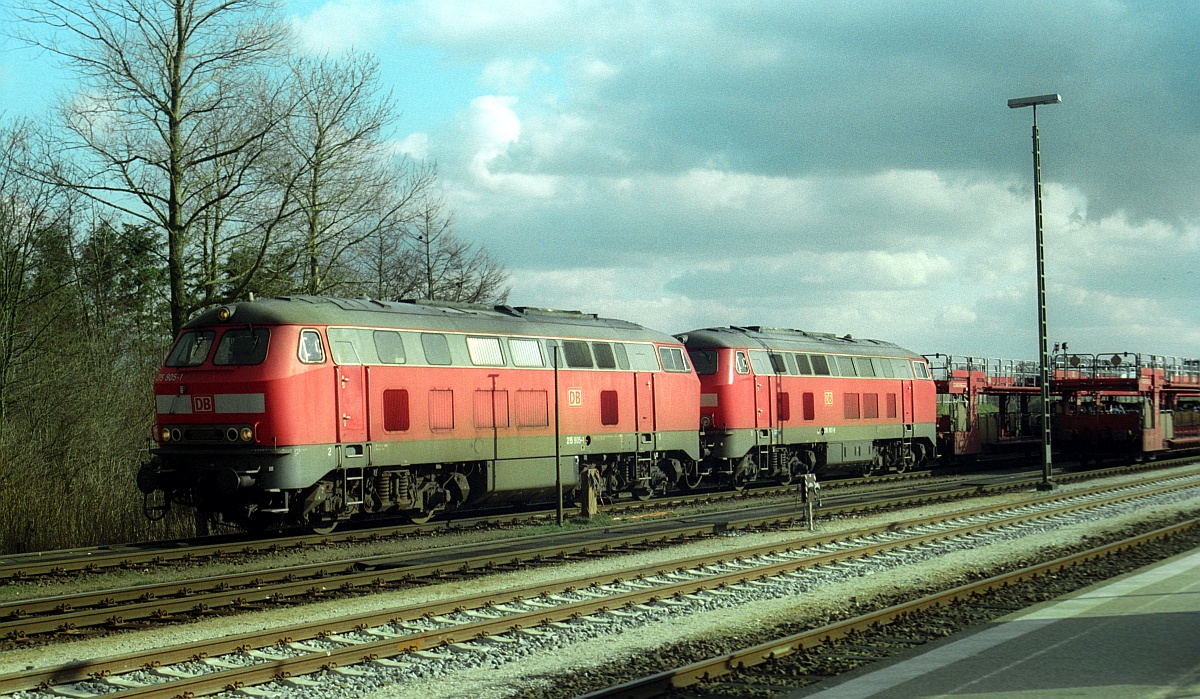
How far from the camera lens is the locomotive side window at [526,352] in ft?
72.6

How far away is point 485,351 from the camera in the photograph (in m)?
21.4

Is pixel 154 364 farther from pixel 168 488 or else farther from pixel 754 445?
pixel 754 445

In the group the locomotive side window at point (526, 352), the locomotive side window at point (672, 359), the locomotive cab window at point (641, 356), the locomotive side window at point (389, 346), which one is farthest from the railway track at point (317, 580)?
the locomotive side window at point (672, 359)

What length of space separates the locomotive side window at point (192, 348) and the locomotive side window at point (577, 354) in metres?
7.47

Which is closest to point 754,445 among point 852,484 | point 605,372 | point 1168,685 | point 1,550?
point 852,484

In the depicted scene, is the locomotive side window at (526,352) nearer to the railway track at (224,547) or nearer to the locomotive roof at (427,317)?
the locomotive roof at (427,317)

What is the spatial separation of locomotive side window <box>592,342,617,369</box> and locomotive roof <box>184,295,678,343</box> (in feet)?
0.62

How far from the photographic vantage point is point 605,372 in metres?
24.3

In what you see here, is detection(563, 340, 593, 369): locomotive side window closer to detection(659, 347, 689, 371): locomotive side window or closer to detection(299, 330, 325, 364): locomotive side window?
detection(659, 347, 689, 371): locomotive side window

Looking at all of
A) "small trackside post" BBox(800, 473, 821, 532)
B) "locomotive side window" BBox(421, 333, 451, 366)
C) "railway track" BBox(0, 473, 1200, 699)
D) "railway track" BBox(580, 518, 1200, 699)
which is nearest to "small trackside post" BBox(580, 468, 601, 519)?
"locomotive side window" BBox(421, 333, 451, 366)

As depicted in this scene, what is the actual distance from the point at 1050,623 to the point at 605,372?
14.2 m

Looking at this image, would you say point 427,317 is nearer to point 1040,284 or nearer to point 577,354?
point 577,354

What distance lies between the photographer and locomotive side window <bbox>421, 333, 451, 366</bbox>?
20.2m

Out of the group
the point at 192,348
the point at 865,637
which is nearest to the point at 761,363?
the point at 192,348
